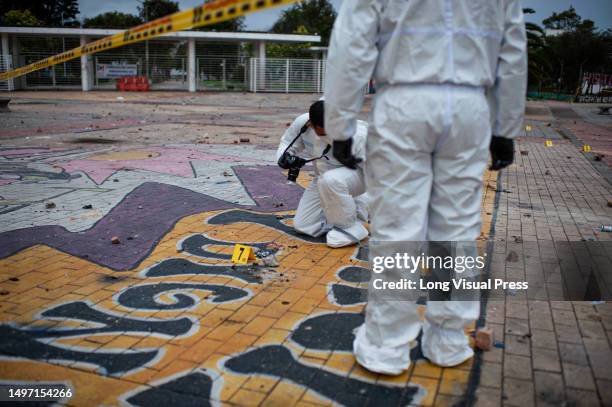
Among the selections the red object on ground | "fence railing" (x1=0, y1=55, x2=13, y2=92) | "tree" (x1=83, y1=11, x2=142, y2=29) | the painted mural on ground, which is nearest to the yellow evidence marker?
the painted mural on ground

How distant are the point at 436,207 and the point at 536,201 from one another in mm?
4784

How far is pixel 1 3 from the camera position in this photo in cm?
5528

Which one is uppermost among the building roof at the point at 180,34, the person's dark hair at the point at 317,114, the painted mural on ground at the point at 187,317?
the building roof at the point at 180,34

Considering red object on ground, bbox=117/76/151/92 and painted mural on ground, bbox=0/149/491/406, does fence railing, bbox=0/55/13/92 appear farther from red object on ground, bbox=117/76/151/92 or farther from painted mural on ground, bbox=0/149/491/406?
painted mural on ground, bbox=0/149/491/406

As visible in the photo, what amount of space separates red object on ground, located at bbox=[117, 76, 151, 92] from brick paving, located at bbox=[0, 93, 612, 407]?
28222 millimetres

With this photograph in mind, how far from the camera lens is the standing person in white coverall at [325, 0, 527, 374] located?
2.62 m

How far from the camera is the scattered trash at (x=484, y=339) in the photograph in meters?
3.25

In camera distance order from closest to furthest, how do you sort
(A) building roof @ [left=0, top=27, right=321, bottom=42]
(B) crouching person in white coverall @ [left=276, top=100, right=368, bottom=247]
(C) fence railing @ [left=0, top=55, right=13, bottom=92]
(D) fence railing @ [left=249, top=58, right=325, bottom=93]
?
(B) crouching person in white coverall @ [left=276, top=100, right=368, bottom=247] < (A) building roof @ [left=0, top=27, right=321, bottom=42] < (C) fence railing @ [left=0, top=55, right=13, bottom=92] < (D) fence railing @ [left=249, top=58, right=325, bottom=93]

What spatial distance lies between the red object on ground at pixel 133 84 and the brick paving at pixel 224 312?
92.6ft

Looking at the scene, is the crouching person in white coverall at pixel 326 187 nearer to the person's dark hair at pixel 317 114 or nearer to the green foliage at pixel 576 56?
the person's dark hair at pixel 317 114

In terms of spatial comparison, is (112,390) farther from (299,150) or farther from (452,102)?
(299,150)

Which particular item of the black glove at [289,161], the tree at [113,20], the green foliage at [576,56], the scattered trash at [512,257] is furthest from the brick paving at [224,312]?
the tree at [113,20]

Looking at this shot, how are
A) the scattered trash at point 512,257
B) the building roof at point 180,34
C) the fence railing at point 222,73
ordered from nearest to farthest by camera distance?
the scattered trash at point 512,257 < the building roof at point 180,34 < the fence railing at point 222,73

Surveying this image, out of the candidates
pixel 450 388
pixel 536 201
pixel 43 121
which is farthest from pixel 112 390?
pixel 43 121
